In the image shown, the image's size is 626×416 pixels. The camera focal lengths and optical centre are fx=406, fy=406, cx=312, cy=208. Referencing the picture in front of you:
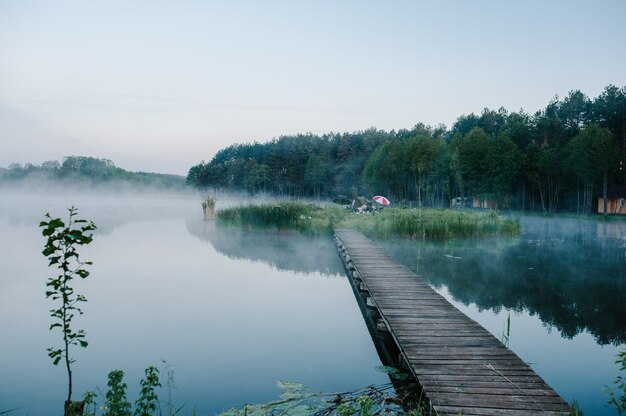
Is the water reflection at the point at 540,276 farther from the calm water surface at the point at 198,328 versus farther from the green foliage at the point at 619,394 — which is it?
the calm water surface at the point at 198,328

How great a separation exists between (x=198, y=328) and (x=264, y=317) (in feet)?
4.23

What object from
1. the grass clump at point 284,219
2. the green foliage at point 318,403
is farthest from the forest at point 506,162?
the green foliage at point 318,403

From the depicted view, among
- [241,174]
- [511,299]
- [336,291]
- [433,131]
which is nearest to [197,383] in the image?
[336,291]

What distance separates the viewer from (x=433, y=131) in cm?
7975

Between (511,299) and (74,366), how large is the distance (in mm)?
8391

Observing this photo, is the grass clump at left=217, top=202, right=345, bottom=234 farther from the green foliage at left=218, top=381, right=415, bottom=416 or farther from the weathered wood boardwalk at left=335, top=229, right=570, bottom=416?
the green foliage at left=218, top=381, right=415, bottom=416

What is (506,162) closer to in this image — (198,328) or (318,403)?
(198,328)

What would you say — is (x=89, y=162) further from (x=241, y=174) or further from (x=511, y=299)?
(x=511, y=299)

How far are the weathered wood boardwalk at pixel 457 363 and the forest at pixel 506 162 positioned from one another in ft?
71.0

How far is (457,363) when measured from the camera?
14.2 feet

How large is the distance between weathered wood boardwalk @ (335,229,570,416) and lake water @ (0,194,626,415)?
0.74m

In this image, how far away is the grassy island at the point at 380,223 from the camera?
18469 mm

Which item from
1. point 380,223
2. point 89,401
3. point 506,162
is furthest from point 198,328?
point 506,162

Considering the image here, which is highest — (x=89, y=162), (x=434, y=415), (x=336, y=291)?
(x=89, y=162)
